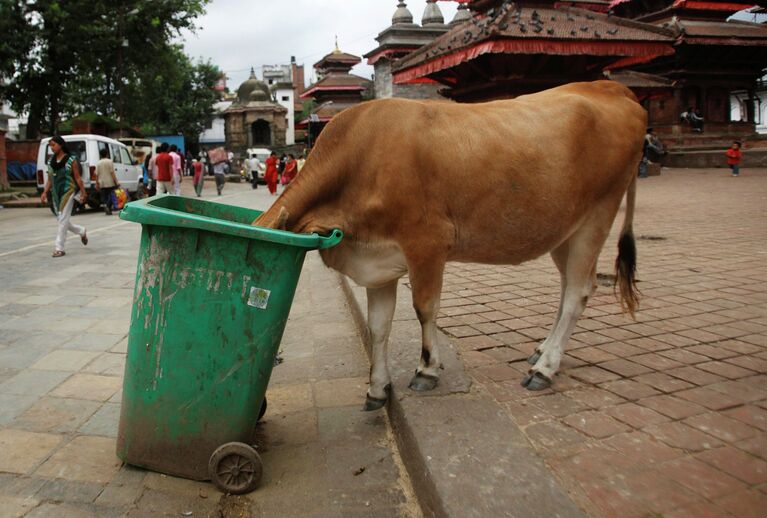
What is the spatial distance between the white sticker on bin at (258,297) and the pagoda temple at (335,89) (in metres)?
29.3

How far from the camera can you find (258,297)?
262 cm

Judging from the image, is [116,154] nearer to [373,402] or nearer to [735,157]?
[373,402]

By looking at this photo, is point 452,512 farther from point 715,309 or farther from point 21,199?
point 21,199

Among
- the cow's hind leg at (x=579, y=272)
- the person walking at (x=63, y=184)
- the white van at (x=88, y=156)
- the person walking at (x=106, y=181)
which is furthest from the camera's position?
the white van at (x=88, y=156)

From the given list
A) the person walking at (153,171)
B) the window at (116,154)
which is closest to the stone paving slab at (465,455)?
the person walking at (153,171)

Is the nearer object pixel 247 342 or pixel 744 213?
pixel 247 342

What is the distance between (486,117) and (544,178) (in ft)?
1.49

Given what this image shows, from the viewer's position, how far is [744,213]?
10.4 meters

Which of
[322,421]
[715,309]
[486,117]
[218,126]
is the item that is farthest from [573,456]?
[218,126]

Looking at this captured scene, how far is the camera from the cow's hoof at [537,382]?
11.0 ft

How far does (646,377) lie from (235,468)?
2.22m

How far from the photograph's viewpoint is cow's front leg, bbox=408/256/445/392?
10.4ft

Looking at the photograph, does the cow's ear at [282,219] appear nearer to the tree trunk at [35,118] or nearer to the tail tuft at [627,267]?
the tail tuft at [627,267]

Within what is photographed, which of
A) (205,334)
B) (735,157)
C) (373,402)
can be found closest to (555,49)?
(373,402)
